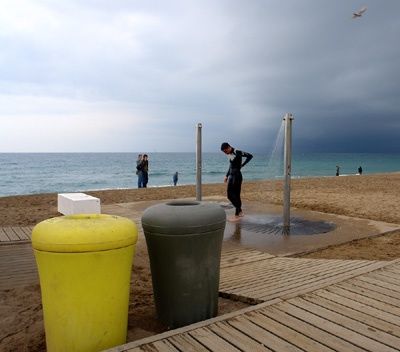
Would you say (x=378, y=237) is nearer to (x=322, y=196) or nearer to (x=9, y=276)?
(x=9, y=276)

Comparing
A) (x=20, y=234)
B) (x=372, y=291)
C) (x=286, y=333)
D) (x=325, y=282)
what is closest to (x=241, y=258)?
(x=325, y=282)

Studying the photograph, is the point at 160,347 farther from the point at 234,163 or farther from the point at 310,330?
the point at 234,163

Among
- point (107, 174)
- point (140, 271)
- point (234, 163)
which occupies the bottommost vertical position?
point (107, 174)

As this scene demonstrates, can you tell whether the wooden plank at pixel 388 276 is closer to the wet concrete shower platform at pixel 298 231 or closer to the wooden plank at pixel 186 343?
the wet concrete shower platform at pixel 298 231

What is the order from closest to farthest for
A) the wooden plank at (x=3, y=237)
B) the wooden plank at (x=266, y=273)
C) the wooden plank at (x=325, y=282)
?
the wooden plank at (x=325, y=282), the wooden plank at (x=266, y=273), the wooden plank at (x=3, y=237)

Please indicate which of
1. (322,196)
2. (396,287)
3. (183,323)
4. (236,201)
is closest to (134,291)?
(183,323)

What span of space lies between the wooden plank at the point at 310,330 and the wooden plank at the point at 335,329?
0.17ft

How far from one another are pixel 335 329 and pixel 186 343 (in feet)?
4.11

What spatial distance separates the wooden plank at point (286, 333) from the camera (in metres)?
2.90

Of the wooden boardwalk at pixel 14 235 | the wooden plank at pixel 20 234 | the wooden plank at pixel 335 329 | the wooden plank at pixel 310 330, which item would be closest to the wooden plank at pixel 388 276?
the wooden plank at pixel 335 329

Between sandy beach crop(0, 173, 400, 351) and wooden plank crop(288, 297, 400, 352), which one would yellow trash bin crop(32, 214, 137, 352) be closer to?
sandy beach crop(0, 173, 400, 351)

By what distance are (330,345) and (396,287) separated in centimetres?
171

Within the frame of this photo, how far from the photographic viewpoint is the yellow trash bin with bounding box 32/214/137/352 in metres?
2.72

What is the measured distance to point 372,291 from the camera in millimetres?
4082
